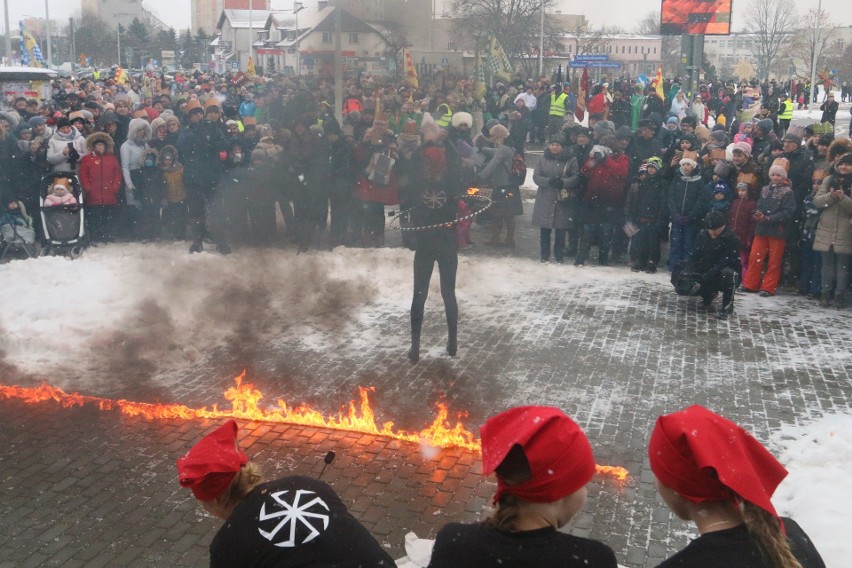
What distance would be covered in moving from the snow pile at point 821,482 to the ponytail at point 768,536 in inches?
115

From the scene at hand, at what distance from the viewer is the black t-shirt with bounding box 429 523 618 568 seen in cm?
242

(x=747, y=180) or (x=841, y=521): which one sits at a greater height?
(x=747, y=180)

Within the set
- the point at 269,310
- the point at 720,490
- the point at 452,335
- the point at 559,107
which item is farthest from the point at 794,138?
the point at 559,107

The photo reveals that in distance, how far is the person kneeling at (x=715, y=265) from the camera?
33.9 feet

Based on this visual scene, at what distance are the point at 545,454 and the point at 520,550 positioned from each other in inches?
10.7

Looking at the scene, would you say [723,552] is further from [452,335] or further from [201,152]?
[201,152]

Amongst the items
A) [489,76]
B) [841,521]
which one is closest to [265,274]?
[841,521]

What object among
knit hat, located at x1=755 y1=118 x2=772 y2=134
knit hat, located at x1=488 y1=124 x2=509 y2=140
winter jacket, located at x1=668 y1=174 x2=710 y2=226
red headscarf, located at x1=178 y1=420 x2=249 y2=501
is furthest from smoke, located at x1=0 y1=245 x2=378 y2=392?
knit hat, located at x1=755 y1=118 x2=772 y2=134

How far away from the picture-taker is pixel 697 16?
28078mm

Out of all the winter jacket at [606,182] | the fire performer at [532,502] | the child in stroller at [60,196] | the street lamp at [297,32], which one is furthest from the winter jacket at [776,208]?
the street lamp at [297,32]

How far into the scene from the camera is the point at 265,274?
12.1 meters

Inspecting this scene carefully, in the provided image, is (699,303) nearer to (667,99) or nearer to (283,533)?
(283,533)

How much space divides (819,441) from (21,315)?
8.15m

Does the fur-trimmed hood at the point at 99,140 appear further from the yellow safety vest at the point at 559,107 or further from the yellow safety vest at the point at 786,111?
the yellow safety vest at the point at 786,111
